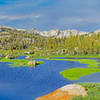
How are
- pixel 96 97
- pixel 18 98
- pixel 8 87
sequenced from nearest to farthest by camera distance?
pixel 96 97, pixel 18 98, pixel 8 87

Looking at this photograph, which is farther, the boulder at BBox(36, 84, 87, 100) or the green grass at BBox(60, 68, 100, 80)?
the green grass at BBox(60, 68, 100, 80)

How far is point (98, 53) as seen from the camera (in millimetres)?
152000

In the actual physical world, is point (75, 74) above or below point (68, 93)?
below

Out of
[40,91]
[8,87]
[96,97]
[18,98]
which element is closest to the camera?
[96,97]

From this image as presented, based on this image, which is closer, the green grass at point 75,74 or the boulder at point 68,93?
the boulder at point 68,93

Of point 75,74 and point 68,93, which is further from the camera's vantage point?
point 75,74

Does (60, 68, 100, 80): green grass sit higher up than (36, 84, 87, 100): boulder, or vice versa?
(36, 84, 87, 100): boulder

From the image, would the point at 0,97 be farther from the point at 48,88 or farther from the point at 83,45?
the point at 83,45

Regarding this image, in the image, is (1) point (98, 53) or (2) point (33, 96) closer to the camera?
(2) point (33, 96)

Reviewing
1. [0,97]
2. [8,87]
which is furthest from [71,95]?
[8,87]

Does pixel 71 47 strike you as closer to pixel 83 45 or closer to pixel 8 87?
pixel 83 45

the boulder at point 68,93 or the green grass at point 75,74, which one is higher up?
the boulder at point 68,93

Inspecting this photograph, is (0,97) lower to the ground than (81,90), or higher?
lower

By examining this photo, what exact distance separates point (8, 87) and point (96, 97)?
26130mm
